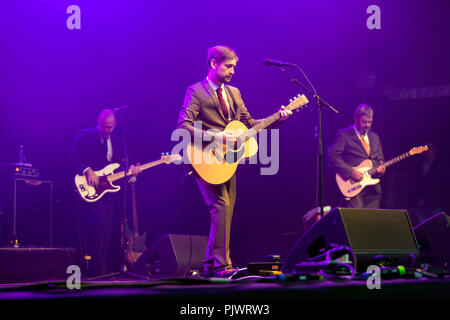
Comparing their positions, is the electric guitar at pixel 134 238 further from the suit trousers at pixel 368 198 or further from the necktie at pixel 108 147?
the suit trousers at pixel 368 198

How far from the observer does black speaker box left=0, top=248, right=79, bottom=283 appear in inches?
181

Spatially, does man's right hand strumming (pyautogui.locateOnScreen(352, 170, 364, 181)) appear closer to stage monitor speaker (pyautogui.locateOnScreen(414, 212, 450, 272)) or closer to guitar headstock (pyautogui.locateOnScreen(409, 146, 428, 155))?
guitar headstock (pyautogui.locateOnScreen(409, 146, 428, 155))

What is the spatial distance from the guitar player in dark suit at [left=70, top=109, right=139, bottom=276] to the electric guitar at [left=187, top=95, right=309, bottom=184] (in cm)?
270

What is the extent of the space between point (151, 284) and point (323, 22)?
5.90 meters

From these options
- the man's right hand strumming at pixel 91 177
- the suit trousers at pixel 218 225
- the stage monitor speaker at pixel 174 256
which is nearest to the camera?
the suit trousers at pixel 218 225

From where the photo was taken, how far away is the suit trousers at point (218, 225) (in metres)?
3.87

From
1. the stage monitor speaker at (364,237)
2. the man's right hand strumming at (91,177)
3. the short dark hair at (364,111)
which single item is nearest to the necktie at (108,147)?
the man's right hand strumming at (91,177)

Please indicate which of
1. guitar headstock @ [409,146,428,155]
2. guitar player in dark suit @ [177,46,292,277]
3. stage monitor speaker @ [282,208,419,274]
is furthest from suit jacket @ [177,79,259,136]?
guitar headstock @ [409,146,428,155]

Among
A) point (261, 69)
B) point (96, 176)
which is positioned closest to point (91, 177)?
point (96, 176)

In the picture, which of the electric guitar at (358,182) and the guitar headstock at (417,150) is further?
the guitar headstock at (417,150)

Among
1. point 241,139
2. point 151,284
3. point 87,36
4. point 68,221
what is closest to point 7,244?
point 68,221

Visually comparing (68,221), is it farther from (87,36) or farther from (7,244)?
(87,36)

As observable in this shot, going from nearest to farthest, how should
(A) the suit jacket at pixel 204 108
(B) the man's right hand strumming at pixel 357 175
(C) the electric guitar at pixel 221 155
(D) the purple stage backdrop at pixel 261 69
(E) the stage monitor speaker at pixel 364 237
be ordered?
(E) the stage monitor speaker at pixel 364 237, (C) the electric guitar at pixel 221 155, (A) the suit jacket at pixel 204 108, (B) the man's right hand strumming at pixel 357 175, (D) the purple stage backdrop at pixel 261 69

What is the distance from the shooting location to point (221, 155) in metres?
4.07
